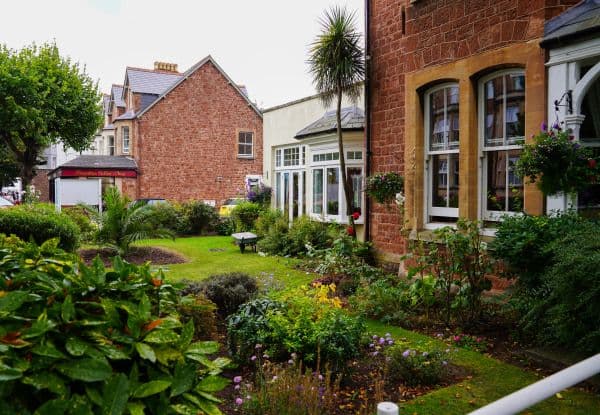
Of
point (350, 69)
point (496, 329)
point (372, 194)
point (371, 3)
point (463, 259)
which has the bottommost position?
point (496, 329)

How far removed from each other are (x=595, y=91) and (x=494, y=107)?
148cm

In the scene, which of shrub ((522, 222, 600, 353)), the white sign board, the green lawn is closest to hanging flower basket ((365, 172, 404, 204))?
the green lawn

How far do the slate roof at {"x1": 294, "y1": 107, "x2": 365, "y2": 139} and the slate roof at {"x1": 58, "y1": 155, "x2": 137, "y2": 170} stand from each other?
56.2ft

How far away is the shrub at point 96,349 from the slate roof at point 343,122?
12.2m

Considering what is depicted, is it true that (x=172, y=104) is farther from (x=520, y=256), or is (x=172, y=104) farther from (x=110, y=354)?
(x=110, y=354)

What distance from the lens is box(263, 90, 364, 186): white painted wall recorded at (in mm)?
19031

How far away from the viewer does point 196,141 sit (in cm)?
3266

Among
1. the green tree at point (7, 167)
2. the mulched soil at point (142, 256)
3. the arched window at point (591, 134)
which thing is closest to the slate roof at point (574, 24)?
the arched window at point (591, 134)

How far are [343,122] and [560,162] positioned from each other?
351 inches

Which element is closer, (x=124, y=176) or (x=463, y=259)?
(x=463, y=259)

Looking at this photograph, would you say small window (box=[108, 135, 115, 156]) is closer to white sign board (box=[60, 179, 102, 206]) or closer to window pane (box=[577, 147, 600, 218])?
white sign board (box=[60, 179, 102, 206])

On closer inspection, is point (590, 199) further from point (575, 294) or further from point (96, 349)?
point (96, 349)

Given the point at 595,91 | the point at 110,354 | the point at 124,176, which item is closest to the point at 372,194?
the point at 595,91

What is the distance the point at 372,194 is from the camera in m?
11.3
